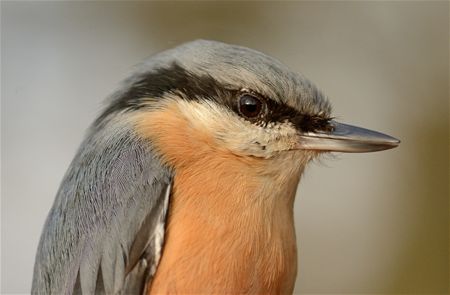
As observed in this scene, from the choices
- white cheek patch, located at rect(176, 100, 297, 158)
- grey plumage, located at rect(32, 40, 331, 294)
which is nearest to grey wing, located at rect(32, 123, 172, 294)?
grey plumage, located at rect(32, 40, 331, 294)

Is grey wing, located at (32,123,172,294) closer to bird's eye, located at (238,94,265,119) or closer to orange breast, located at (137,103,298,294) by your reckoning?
orange breast, located at (137,103,298,294)

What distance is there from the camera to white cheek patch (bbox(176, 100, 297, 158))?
1113 mm

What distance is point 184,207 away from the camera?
1.09 m

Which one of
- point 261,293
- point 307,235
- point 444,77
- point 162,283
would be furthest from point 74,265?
point 444,77

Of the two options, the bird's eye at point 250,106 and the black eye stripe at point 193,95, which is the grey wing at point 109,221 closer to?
the black eye stripe at point 193,95

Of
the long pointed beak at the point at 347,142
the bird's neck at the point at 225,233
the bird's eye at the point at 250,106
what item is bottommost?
the bird's neck at the point at 225,233

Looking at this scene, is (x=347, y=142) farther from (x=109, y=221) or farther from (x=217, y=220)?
(x=109, y=221)

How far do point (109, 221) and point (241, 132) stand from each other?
26cm

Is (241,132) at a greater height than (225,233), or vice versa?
(241,132)

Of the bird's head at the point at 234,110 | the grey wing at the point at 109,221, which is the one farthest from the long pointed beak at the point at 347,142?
the grey wing at the point at 109,221

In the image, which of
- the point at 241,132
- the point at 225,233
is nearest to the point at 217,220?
the point at 225,233

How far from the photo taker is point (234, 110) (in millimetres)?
1133

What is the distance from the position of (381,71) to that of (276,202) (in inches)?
73.4

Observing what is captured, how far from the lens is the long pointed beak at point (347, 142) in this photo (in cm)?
115
